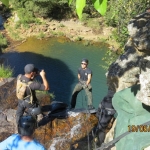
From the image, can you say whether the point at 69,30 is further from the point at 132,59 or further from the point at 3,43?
the point at 132,59

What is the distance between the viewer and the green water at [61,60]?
38.6 ft

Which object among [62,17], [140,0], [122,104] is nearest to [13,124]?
[122,104]

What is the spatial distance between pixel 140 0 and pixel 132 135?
6681 mm

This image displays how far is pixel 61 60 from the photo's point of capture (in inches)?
582

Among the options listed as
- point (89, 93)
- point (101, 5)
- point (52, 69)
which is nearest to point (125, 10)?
point (89, 93)

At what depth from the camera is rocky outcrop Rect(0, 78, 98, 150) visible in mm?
6059

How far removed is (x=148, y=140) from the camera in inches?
108

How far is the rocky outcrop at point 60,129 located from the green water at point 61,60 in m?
3.44

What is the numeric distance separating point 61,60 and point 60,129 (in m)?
8.58

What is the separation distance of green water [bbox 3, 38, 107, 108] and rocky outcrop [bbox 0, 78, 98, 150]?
3.44 m

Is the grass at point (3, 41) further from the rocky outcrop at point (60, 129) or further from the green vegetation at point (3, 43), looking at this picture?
the rocky outcrop at point (60, 129)
